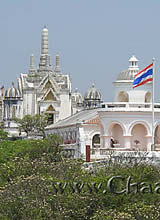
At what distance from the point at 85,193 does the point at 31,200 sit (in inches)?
108

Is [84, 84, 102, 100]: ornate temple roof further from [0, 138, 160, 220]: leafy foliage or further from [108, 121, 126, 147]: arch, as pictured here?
[0, 138, 160, 220]: leafy foliage

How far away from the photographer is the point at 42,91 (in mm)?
135875

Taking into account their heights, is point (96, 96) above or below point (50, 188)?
above

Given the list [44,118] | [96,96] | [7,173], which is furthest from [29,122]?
[7,173]

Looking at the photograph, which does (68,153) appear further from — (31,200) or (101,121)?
(31,200)

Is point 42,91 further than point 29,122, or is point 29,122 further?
point 42,91

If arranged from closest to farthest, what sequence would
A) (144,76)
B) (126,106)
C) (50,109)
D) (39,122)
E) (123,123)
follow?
(144,76), (123,123), (126,106), (39,122), (50,109)

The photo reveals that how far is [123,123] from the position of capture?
72375 millimetres

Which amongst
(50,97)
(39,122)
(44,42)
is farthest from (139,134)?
(44,42)

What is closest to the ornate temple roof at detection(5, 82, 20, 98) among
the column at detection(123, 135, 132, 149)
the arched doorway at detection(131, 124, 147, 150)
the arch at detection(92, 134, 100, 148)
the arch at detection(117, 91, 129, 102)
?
the arch at detection(117, 91, 129, 102)

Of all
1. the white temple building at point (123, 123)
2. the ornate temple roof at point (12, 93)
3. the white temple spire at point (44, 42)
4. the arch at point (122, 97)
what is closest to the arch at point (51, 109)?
the ornate temple roof at point (12, 93)

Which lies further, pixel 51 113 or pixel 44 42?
pixel 44 42

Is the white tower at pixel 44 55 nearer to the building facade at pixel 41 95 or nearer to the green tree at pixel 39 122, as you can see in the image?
the building facade at pixel 41 95

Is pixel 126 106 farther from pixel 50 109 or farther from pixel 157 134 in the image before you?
pixel 50 109
